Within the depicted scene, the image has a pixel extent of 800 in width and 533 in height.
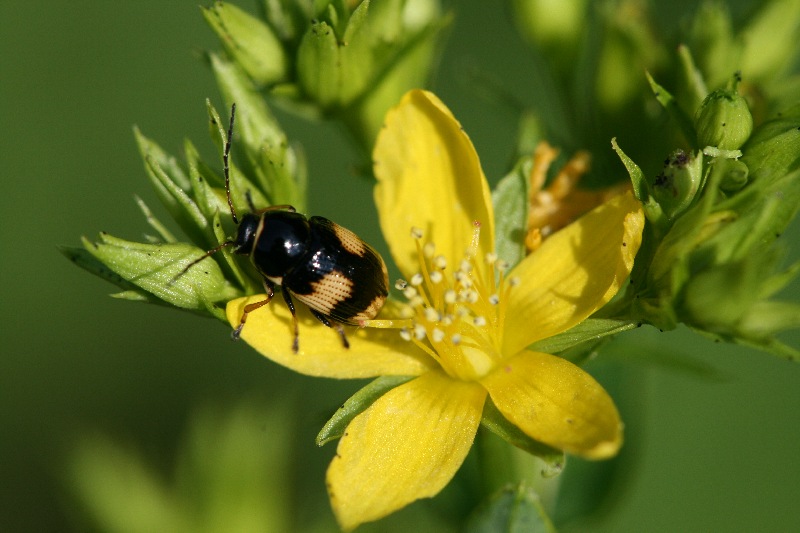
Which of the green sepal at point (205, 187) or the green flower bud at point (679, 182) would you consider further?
the green sepal at point (205, 187)

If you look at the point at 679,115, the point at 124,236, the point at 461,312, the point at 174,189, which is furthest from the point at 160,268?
the point at 124,236

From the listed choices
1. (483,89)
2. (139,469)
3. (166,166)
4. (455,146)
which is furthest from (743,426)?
(166,166)

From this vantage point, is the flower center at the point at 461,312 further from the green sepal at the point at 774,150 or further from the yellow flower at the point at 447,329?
the green sepal at the point at 774,150

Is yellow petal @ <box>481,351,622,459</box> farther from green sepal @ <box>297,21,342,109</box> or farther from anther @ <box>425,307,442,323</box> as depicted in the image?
green sepal @ <box>297,21,342,109</box>

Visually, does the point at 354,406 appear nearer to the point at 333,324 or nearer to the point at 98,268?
the point at 333,324

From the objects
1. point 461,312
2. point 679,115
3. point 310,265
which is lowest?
point 461,312

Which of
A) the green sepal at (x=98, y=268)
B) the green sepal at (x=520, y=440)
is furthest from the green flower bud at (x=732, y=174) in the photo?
the green sepal at (x=98, y=268)

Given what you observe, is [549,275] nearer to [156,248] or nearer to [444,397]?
[444,397]
